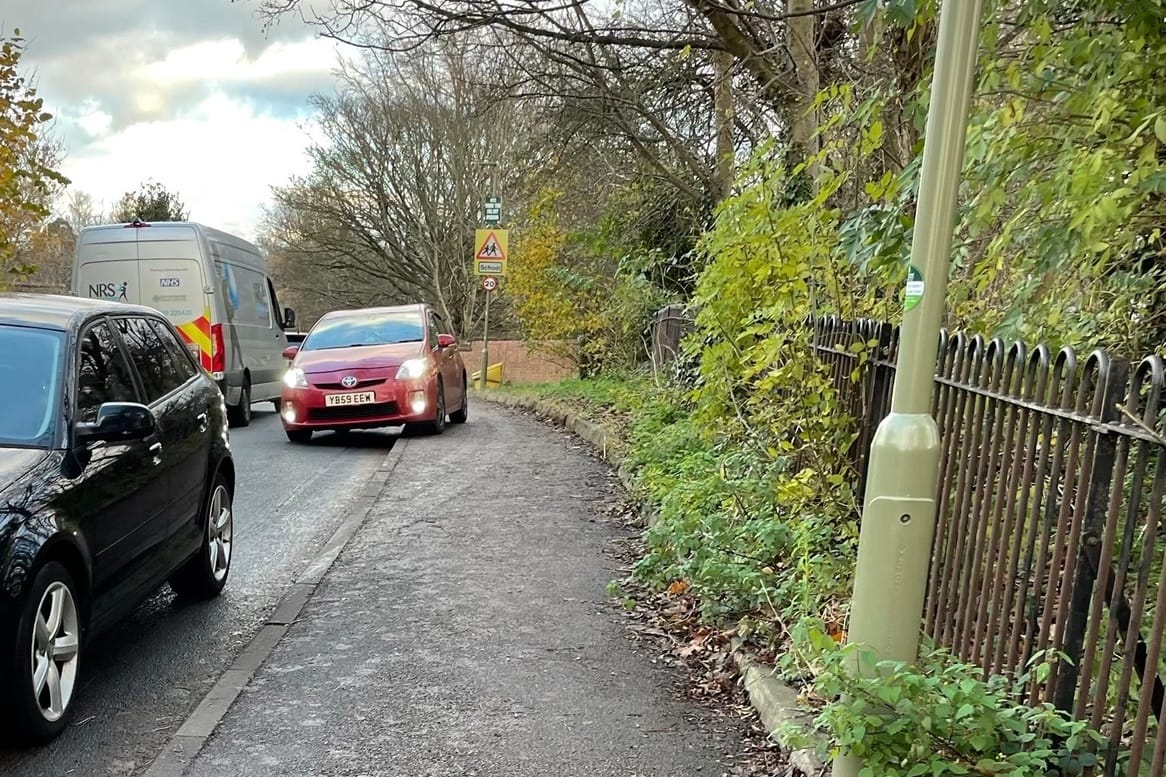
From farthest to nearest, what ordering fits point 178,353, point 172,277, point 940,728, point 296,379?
point 172,277, point 296,379, point 178,353, point 940,728

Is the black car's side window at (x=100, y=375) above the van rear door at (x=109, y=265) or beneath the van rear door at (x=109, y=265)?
beneath

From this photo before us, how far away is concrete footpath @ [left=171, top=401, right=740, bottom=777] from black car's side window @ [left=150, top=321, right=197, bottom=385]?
1543mm

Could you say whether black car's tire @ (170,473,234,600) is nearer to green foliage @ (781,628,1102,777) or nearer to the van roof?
green foliage @ (781,628,1102,777)

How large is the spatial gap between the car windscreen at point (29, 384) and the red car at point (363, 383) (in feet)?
23.5

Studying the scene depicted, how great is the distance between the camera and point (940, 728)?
8.92 feet

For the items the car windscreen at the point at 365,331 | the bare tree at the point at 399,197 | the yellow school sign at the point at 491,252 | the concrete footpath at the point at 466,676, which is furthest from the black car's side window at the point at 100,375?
the bare tree at the point at 399,197

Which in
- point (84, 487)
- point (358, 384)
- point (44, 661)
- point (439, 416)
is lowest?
point (439, 416)

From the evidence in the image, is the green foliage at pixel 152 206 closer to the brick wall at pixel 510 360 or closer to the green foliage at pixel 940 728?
the brick wall at pixel 510 360

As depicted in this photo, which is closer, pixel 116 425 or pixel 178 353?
pixel 116 425

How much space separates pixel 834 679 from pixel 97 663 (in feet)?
Answer: 11.5

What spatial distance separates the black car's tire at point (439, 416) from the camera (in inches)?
481

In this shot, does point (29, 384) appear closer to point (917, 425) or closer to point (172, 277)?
point (917, 425)

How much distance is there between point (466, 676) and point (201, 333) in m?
10.4

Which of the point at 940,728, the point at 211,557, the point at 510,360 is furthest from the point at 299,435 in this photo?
the point at 510,360
